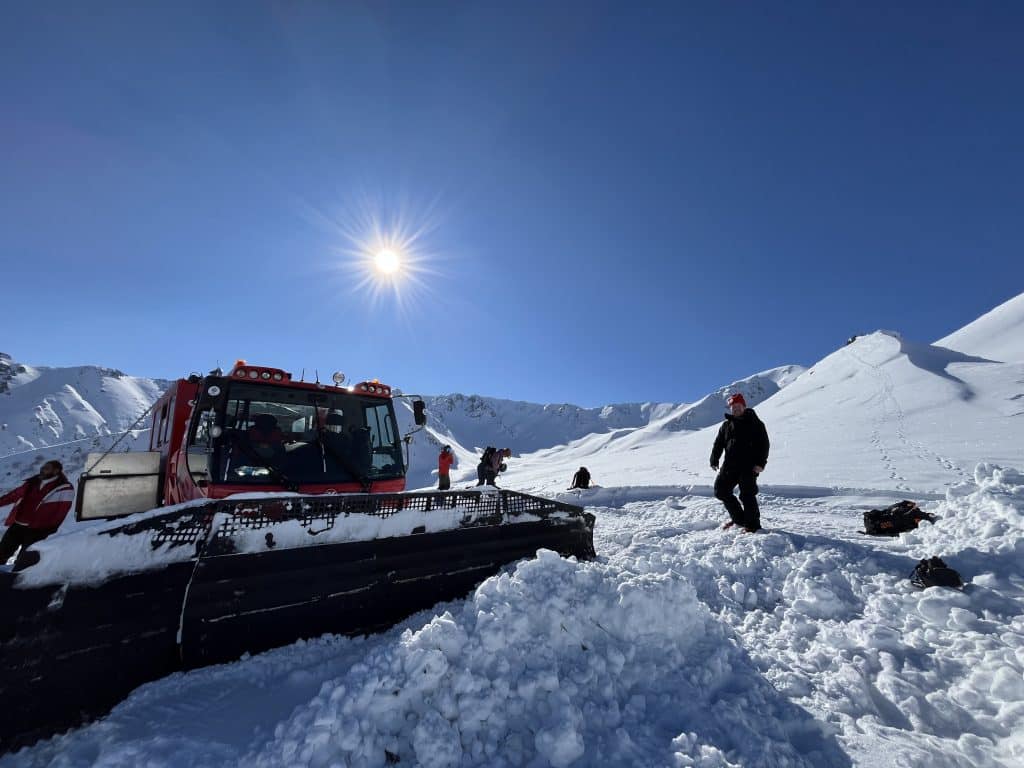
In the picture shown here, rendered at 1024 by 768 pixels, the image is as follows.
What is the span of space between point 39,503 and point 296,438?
4.01 meters

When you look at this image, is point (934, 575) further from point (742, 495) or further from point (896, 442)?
point (896, 442)

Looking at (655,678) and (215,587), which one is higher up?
(215,587)

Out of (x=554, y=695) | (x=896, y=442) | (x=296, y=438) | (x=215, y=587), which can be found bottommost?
(x=554, y=695)

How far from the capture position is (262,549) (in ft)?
9.61

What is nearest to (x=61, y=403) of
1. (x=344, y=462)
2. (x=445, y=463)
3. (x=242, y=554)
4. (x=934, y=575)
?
(x=445, y=463)

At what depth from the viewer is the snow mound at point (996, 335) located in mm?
39688

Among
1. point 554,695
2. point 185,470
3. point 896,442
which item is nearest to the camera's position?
point 554,695

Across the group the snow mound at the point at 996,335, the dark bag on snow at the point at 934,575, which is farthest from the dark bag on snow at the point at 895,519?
the snow mound at the point at 996,335

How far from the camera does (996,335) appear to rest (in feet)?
158

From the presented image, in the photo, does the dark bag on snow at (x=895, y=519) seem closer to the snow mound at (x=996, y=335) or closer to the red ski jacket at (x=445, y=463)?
the red ski jacket at (x=445, y=463)

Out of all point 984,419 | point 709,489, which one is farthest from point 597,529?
point 984,419

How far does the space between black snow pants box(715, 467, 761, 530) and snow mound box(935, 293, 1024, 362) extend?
44.7 metres

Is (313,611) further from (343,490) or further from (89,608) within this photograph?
(343,490)

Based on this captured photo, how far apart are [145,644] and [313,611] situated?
2.91 feet
